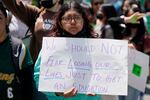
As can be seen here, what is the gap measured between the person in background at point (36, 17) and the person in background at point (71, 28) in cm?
79

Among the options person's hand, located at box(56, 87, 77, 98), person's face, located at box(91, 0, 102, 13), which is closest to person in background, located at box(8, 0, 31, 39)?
person's hand, located at box(56, 87, 77, 98)

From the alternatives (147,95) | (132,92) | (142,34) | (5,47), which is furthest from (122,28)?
(5,47)

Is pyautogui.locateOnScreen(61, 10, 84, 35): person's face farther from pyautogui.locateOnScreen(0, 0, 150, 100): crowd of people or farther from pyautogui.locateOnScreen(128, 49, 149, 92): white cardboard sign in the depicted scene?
pyautogui.locateOnScreen(128, 49, 149, 92): white cardboard sign

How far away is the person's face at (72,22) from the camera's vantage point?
3.83 m

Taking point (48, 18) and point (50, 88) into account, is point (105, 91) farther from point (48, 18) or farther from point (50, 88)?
point (48, 18)

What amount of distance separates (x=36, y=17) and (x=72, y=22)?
1208mm

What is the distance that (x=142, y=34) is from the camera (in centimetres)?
650

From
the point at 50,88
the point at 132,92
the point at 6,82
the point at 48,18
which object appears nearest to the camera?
the point at 6,82

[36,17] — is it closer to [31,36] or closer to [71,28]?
[31,36]

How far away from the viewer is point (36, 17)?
4.98 meters

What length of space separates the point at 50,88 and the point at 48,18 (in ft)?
4.56

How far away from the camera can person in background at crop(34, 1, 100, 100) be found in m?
3.83

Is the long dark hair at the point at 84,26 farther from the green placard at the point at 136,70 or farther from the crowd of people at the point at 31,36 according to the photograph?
the green placard at the point at 136,70

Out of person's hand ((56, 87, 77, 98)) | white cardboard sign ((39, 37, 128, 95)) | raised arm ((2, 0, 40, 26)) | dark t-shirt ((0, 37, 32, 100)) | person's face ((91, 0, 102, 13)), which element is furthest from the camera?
person's face ((91, 0, 102, 13))
